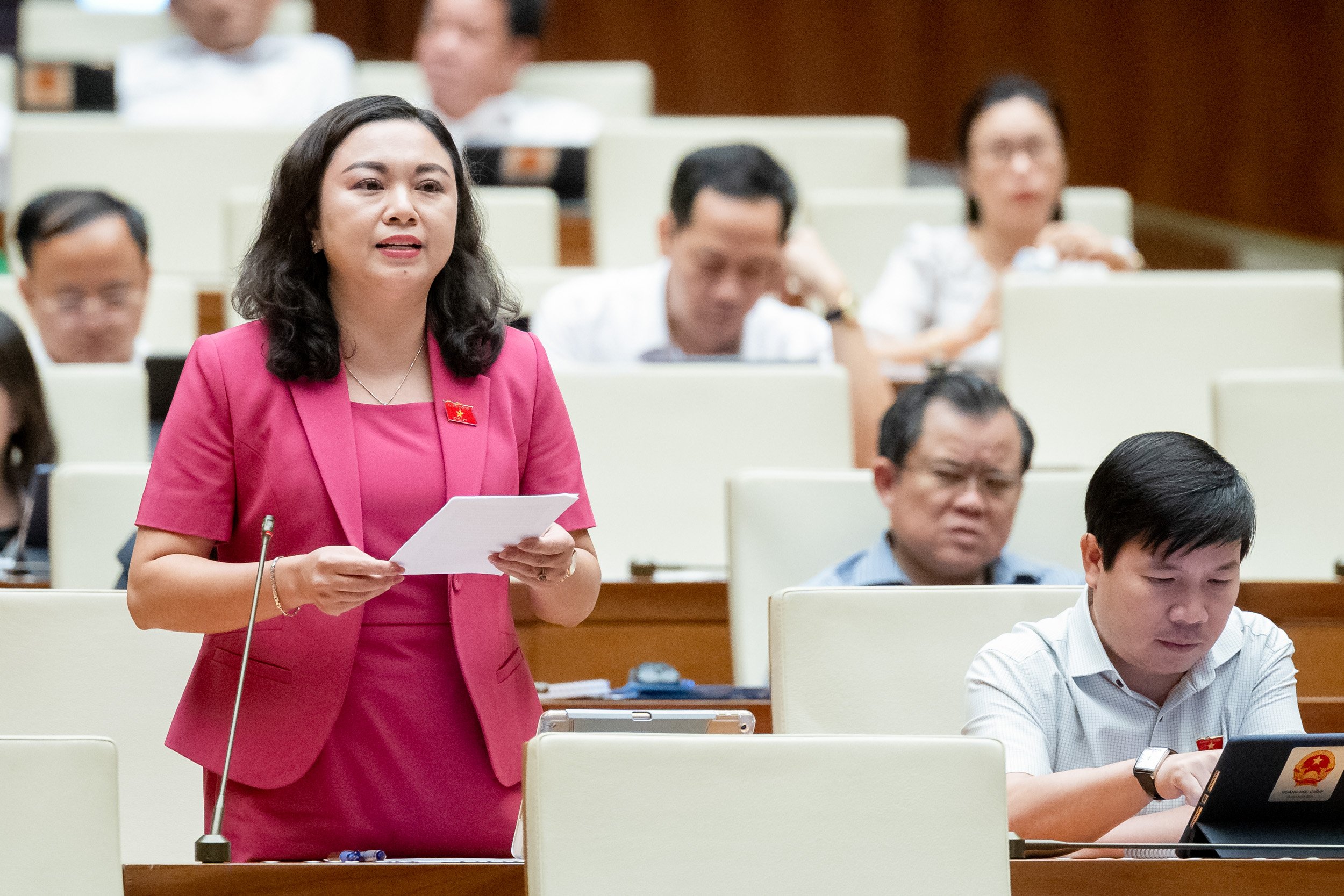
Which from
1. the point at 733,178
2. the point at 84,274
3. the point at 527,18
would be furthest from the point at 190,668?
the point at 527,18

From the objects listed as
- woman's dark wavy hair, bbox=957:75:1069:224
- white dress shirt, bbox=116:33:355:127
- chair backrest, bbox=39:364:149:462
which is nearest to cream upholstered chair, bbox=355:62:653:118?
white dress shirt, bbox=116:33:355:127

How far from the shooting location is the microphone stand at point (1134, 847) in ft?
3.70

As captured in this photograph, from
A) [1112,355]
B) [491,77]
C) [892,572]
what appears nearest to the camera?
[892,572]

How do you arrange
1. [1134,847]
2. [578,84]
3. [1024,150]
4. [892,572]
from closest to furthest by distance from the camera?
[1134,847] < [892,572] < [1024,150] < [578,84]

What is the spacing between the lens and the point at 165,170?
336 centimetres

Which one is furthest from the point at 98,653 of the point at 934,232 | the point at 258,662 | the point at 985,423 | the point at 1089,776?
the point at 934,232

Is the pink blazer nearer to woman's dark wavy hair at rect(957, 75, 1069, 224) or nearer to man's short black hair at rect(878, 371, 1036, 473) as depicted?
man's short black hair at rect(878, 371, 1036, 473)

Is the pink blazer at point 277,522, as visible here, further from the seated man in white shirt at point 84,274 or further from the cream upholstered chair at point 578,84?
the cream upholstered chair at point 578,84

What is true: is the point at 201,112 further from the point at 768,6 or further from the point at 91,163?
the point at 768,6

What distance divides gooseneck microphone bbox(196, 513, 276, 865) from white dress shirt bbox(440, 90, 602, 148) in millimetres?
2514

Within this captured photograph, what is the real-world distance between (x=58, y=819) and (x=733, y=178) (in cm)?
173

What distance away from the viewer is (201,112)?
149 inches

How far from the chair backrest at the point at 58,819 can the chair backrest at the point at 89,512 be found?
914mm

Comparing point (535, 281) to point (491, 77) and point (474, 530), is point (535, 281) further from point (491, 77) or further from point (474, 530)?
point (474, 530)
